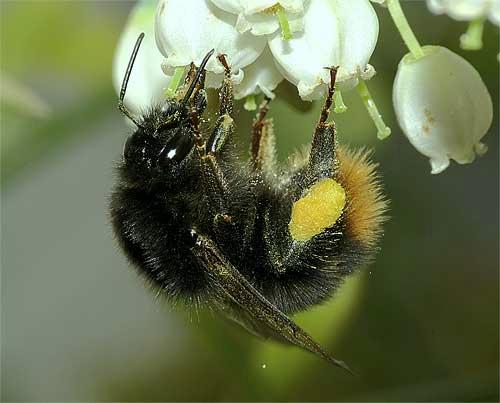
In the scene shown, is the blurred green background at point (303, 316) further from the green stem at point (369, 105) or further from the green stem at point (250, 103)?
the green stem at point (369, 105)

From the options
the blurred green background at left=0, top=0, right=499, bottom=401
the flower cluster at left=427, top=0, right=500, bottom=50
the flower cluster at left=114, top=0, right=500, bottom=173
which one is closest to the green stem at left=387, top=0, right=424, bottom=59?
the flower cluster at left=114, top=0, right=500, bottom=173

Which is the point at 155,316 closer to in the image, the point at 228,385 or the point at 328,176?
the point at 228,385

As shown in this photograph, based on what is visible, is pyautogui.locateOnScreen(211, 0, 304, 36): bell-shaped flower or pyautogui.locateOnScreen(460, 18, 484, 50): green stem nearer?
pyautogui.locateOnScreen(460, 18, 484, 50): green stem

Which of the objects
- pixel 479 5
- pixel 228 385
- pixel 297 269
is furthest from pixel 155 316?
pixel 479 5

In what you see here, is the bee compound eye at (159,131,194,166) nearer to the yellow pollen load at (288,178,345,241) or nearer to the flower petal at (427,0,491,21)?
the yellow pollen load at (288,178,345,241)

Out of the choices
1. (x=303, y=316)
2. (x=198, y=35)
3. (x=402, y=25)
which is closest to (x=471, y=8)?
(x=402, y=25)

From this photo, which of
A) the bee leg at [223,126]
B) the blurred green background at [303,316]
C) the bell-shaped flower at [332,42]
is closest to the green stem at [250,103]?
the bee leg at [223,126]
